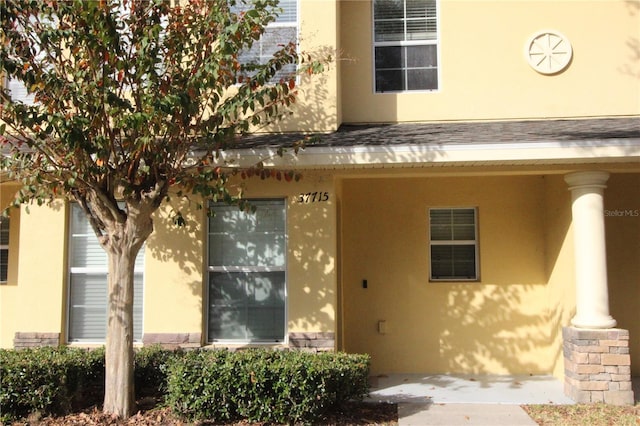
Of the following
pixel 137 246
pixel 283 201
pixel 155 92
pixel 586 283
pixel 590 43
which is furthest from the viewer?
pixel 590 43

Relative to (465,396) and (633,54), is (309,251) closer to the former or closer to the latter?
(465,396)

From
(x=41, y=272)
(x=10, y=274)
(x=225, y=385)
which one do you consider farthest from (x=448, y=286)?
(x=10, y=274)

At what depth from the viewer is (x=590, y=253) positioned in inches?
272

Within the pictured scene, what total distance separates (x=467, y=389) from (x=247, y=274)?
322cm

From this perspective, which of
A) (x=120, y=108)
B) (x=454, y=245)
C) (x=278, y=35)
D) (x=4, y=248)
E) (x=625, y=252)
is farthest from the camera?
(x=4, y=248)

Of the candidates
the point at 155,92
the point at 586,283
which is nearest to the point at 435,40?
the point at 586,283

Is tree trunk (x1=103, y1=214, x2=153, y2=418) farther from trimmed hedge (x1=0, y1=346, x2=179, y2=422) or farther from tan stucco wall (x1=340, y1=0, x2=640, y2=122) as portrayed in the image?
tan stucco wall (x1=340, y1=0, x2=640, y2=122)

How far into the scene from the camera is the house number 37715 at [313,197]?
730 centimetres

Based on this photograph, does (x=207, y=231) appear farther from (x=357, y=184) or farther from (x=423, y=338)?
(x=423, y=338)

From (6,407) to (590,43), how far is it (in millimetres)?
8783

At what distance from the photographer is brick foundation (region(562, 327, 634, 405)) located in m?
6.59

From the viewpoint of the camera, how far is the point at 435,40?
861 cm

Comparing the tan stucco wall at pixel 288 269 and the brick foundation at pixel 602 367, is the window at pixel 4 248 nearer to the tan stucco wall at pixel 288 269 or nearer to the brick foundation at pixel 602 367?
the tan stucco wall at pixel 288 269

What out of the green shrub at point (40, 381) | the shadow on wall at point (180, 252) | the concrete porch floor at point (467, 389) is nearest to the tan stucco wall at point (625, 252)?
the concrete porch floor at point (467, 389)
